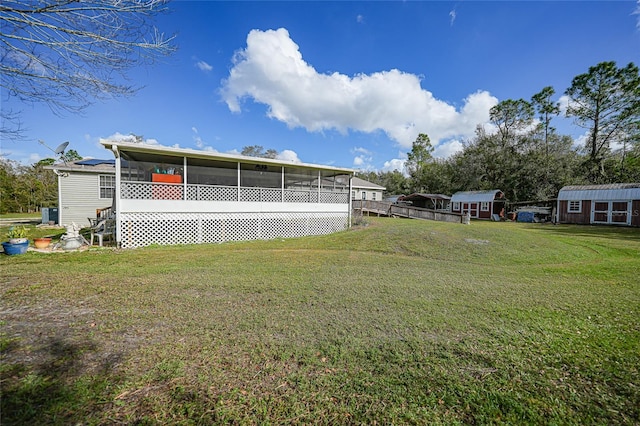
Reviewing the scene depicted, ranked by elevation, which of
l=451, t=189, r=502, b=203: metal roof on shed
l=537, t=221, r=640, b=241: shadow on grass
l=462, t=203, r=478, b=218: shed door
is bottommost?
l=537, t=221, r=640, b=241: shadow on grass

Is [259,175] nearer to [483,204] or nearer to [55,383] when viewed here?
[55,383]

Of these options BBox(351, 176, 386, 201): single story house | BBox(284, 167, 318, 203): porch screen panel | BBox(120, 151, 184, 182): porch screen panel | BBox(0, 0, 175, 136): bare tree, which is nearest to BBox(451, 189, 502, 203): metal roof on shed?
BBox(351, 176, 386, 201): single story house

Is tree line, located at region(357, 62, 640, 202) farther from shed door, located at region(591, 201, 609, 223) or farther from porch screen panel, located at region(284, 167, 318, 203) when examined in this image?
porch screen panel, located at region(284, 167, 318, 203)

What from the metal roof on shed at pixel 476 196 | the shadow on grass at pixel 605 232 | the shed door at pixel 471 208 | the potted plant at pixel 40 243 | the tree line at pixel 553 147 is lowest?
the potted plant at pixel 40 243

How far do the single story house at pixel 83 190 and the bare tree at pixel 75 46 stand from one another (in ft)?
36.3

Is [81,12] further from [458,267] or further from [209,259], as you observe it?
[458,267]

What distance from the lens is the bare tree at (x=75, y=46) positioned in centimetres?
457

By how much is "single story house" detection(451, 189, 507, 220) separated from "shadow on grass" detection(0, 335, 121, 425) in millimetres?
34645

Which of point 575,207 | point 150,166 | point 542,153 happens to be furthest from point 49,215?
point 542,153

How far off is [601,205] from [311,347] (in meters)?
31.5

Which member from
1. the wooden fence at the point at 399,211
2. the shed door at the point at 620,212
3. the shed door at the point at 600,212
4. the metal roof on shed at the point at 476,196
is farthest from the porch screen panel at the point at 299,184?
the shed door at the point at 620,212

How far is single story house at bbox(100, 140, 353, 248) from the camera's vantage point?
9.65 m

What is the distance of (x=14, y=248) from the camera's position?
7.55 meters

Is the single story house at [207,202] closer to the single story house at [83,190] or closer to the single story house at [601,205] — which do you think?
the single story house at [83,190]
